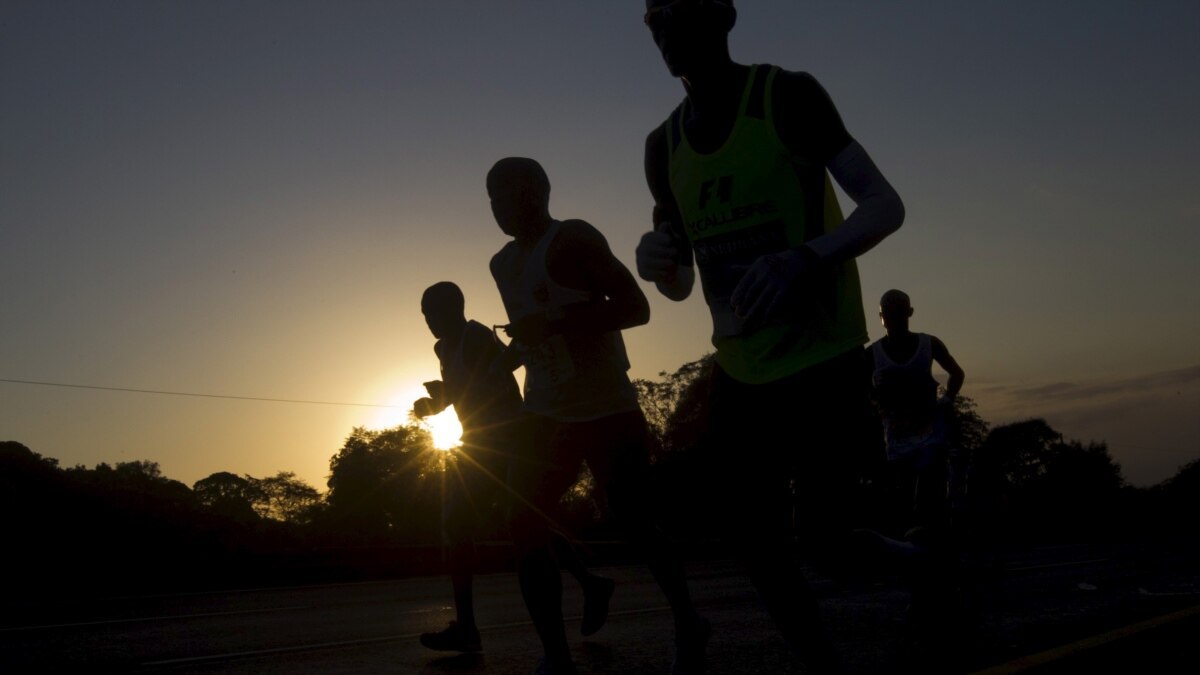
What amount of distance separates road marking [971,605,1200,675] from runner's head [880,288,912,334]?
7.29ft

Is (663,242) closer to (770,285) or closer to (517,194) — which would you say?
(770,285)

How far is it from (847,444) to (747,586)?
725 centimetres

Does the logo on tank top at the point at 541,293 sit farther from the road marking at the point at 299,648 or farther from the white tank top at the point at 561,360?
the road marking at the point at 299,648

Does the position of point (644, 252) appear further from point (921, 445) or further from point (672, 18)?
point (921, 445)

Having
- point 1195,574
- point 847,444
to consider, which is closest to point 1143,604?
point 1195,574

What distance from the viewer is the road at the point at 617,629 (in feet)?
14.5

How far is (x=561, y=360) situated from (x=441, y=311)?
4.63 ft

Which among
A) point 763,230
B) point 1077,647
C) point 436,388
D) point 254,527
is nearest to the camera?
point 763,230

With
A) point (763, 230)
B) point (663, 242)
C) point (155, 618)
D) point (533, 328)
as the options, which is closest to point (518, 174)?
point (533, 328)

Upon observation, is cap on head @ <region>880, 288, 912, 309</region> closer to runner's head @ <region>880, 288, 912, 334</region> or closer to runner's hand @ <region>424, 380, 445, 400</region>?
runner's head @ <region>880, 288, 912, 334</region>

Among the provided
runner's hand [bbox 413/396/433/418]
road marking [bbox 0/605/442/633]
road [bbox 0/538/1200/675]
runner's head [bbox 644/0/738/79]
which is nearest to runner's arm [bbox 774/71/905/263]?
runner's head [bbox 644/0/738/79]

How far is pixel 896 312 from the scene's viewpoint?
21.0ft

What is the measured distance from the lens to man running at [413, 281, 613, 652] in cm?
472

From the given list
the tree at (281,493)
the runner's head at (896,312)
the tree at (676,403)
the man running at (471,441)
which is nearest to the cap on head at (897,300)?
the runner's head at (896,312)
